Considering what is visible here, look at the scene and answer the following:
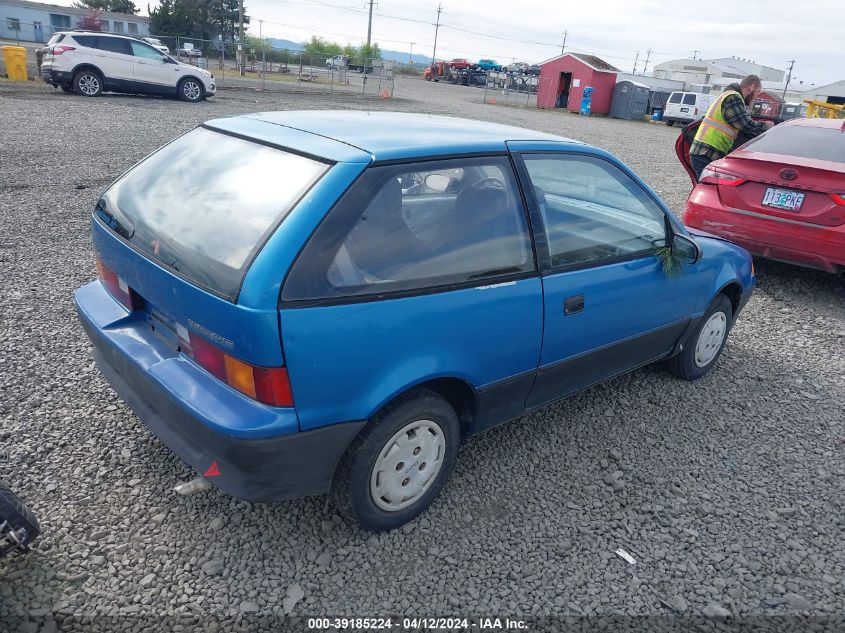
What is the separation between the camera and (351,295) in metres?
2.21

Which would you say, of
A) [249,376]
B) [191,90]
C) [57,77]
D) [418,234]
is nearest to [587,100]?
[191,90]

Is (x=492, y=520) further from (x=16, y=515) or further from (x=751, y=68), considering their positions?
(x=751, y=68)

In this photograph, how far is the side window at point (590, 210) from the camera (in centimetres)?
296

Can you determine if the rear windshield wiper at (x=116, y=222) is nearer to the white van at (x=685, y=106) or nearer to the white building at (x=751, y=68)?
the white van at (x=685, y=106)

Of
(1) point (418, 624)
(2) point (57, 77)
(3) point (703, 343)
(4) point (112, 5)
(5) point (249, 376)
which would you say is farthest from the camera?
(4) point (112, 5)

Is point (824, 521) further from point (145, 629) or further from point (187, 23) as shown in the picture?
point (187, 23)

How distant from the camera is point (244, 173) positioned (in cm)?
250

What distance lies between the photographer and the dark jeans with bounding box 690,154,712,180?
771cm

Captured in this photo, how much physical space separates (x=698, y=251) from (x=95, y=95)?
739 inches

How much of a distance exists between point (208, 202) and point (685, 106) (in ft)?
112

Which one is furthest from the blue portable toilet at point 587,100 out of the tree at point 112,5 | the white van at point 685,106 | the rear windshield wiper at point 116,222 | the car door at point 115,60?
the tree at point 112,5

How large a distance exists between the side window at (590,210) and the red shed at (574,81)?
35.2 meters

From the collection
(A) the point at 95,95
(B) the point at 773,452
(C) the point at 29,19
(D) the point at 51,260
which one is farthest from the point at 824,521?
(C) the point at 29,19

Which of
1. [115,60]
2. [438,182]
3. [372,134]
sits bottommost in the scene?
[438,182]
